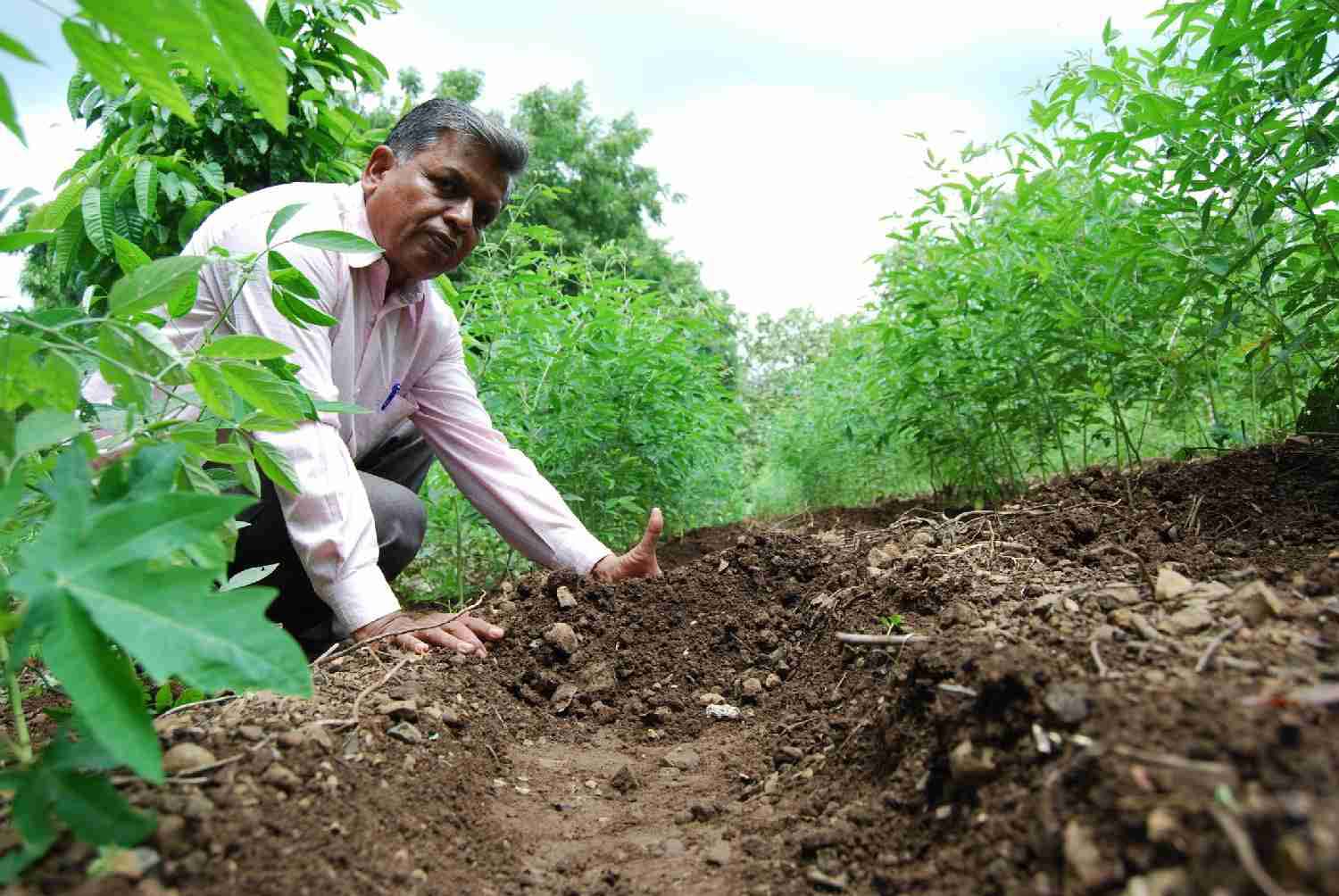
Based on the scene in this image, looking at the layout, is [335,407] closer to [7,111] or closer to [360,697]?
[360,697]

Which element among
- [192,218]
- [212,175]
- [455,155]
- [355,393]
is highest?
[212,175]

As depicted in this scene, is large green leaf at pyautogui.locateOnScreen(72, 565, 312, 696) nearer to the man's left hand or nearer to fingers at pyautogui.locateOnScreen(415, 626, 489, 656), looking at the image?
fingers at pyautogui.locateOnScreen(415, 626, 489, 656)

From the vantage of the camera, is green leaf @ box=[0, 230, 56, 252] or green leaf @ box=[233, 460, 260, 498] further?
green leaf @ box=[233, 460, 260, 498]

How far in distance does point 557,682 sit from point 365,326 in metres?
1.29

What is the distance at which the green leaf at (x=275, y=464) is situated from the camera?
1.45 meters

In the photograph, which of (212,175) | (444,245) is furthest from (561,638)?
(212,175)

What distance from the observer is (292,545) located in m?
2.78

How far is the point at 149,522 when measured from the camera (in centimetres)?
86

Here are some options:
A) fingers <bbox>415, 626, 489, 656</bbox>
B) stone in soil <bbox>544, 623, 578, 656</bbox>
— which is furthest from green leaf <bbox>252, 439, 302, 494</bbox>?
stone in soil <bbox>544, 623, 578, 656</bbox>

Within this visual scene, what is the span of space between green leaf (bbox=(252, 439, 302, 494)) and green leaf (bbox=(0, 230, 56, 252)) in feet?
1.33

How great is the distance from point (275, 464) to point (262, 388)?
255mm

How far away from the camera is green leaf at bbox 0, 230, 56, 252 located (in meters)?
1.14

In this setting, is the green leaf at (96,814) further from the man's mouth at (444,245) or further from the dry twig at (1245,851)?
the man's mouth at (444,245)

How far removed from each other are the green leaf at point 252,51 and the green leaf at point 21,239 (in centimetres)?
46
